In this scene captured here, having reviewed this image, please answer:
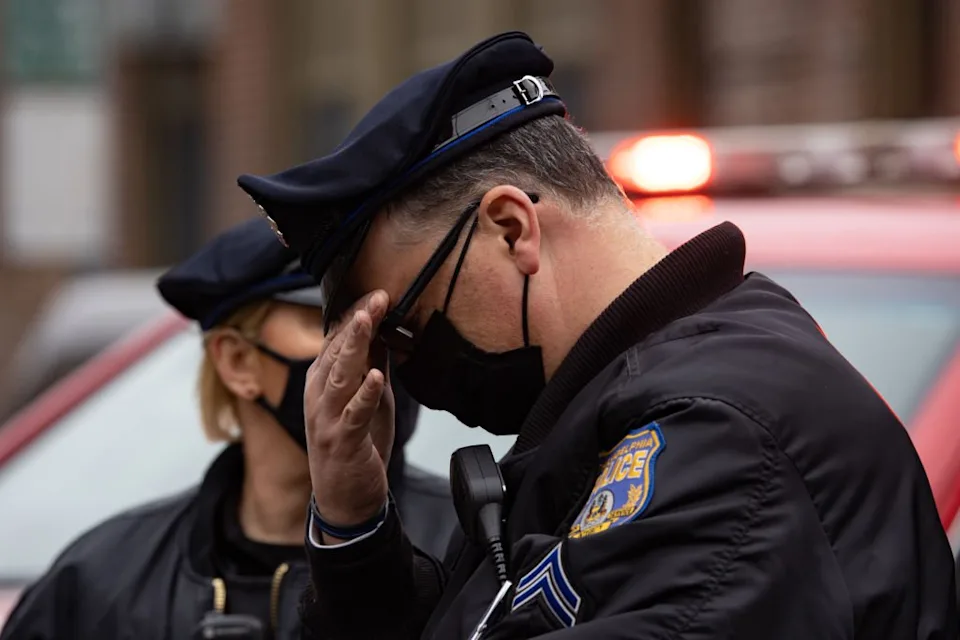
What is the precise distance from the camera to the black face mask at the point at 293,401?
3031 mm

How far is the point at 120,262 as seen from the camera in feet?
62.6

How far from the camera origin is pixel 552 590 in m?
1.66

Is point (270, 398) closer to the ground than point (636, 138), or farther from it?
closer to the ground

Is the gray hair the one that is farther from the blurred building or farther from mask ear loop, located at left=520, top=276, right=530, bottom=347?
the blurred building

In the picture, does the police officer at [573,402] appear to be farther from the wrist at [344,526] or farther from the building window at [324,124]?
the building window at [324,124]

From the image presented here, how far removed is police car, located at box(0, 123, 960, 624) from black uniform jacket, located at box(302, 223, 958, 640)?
26.7 inches

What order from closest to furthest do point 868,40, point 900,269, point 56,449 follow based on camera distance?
point 900,269
point 56,449
point 868,40

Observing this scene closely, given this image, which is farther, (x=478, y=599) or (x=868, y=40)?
(x=868, y=40)

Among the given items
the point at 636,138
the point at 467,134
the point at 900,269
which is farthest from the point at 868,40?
the point at 467,134

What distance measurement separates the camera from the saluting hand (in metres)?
1.98

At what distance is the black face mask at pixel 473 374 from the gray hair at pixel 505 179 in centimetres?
5

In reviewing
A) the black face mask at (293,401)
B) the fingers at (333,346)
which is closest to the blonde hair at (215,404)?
the black face mask at (293,401)

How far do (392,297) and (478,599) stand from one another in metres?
0.41

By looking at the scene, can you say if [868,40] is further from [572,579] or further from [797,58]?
[572,579]
